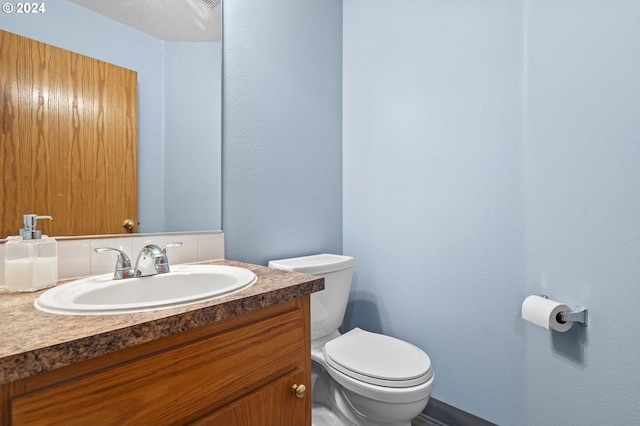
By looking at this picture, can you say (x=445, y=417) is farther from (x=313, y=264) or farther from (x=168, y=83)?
(x=168, y=83)

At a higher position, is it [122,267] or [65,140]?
[65,140]

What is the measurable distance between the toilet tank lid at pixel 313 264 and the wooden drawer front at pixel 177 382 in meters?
0.48

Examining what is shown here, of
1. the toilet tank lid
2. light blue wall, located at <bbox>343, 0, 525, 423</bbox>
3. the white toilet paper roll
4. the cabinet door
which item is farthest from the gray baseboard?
the cabinet door

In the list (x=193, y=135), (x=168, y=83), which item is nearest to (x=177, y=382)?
(x=193, y=135)

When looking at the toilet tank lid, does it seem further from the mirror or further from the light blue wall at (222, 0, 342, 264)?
the mirror

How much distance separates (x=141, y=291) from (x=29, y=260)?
0.89 ft

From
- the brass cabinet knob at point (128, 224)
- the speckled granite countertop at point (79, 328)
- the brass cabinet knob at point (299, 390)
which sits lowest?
the brass cabinet knob at point (299, 390)

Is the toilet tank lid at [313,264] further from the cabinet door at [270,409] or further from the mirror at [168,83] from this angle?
the cabinet door at [270,409]

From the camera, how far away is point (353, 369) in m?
1.18

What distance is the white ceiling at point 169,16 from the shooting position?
1055 mm

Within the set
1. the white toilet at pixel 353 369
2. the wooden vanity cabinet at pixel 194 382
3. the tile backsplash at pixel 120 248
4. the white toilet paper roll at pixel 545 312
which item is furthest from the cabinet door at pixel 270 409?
the white toilet paper roll at pixel 545 312

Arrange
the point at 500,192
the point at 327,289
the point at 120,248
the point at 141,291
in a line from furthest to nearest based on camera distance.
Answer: the point at 327,289 → the point at 500,192 → the point at 120,248 → the point at 141,291

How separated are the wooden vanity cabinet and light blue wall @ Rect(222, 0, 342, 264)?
63cm

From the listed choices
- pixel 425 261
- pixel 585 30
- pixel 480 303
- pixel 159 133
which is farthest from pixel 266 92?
pixel 480 303
